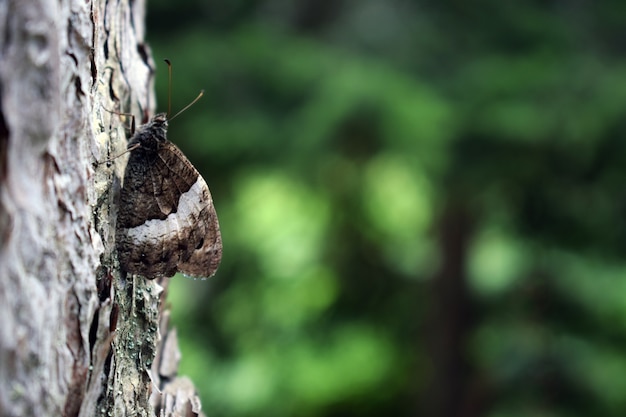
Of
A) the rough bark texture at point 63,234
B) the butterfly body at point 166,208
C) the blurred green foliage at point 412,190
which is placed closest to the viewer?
the rough bark texture at point 63,234

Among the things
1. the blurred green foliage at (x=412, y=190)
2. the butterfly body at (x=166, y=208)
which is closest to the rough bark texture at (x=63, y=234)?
the butterfly body at (x=166, y=208)

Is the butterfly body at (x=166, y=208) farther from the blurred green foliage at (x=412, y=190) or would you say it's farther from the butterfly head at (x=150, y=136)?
the blurred green foliage at (x=412, y=190)

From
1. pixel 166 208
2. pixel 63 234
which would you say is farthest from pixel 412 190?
pixel 63 234

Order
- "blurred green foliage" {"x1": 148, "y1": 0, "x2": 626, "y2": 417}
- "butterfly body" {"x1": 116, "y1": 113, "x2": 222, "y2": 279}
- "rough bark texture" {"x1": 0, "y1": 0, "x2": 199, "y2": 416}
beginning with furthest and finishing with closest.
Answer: "blurred green foliage" {"x1": 148, "y1": 0, "x2": 626, "y2": 417} → "butterfly body" {"x1": 116, "y1": 113, "x2": 222, "y2": 279} → "rough bark texture" {"x1": 0, "y1": 0, "x2": 199, "y2": 416}

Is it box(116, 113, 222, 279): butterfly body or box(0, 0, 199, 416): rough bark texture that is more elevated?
box(116, 113, 222, 279): butterfly body

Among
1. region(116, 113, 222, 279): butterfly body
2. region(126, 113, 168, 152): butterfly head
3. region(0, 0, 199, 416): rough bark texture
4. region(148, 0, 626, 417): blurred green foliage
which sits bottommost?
region(0, 0, 199, 416): rough bark texture

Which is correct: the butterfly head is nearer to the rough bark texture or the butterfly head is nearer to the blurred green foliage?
the rough bark texture

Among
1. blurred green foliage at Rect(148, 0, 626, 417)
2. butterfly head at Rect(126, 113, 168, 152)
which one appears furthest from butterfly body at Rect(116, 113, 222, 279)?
blurred green foliage at Rect(148, 0, 626, 417)
